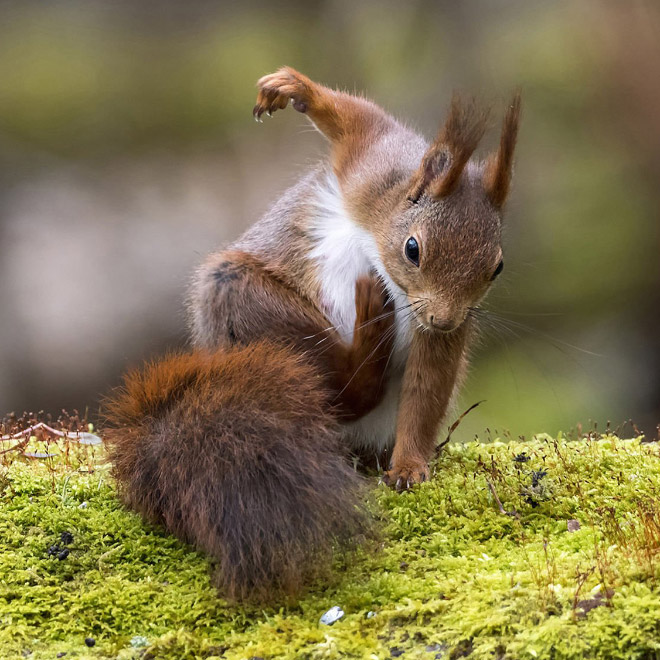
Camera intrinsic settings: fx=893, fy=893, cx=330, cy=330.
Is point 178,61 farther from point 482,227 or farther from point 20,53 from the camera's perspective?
point 482,227

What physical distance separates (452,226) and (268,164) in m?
2.69

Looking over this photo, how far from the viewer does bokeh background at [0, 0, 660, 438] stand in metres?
4.70

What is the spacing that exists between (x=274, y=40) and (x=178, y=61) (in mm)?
551

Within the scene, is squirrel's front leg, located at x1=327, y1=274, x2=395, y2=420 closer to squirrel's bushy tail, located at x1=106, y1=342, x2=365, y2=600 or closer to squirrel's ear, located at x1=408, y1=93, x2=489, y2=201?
squirrel's bushy tail, located at x1=106, y1=342, x2=365, y2=600

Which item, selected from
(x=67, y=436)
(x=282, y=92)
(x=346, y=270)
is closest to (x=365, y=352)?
(x=346, y=270)

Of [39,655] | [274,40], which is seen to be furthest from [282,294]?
[274,40]

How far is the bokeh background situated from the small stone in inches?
111

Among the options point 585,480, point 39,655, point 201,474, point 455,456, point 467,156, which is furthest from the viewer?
point 455,456

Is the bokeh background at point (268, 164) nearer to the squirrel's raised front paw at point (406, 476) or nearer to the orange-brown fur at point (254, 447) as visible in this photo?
the squirrel's raised front paw at point (406, 476)

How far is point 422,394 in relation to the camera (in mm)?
2631

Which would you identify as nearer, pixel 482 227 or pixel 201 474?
pixel 201 474

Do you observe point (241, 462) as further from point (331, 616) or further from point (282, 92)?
point (282, 92)

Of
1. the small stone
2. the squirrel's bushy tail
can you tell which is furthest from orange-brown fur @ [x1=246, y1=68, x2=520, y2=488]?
the small stone

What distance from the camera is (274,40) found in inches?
188
